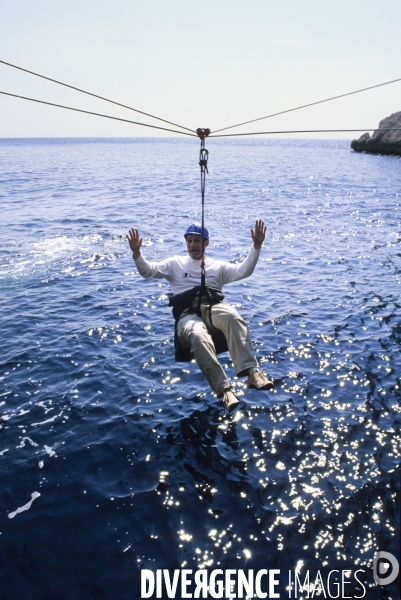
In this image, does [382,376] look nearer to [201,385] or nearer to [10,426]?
[201,385]

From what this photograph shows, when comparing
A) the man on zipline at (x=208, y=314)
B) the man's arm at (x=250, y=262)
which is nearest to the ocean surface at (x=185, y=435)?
the man on zipline at (x=208, y=314)

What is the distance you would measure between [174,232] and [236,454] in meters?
20.7

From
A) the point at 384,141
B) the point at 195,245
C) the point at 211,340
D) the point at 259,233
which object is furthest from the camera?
the point at 384,141

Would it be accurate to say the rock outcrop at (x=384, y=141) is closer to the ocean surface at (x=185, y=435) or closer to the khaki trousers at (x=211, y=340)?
the ocean surface at (x=185, y=435)

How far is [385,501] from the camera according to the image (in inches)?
280

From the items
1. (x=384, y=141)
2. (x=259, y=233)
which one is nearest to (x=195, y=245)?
(x=259, y=233)

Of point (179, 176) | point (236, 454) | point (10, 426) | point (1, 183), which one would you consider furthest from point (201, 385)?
point (179, 176)

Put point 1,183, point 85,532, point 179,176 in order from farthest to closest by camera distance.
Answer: point 179,176
point 1,183
point 85,532

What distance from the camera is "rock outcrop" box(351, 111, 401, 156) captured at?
85562 millimetres

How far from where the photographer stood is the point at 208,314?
909cm

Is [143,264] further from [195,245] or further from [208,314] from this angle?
[208,314]

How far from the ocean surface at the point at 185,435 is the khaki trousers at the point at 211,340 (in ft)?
5.23

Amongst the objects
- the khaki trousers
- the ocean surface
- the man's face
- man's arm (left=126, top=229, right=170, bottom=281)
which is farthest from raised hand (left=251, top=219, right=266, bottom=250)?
the ocean surface

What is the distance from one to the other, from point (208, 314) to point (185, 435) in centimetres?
254
